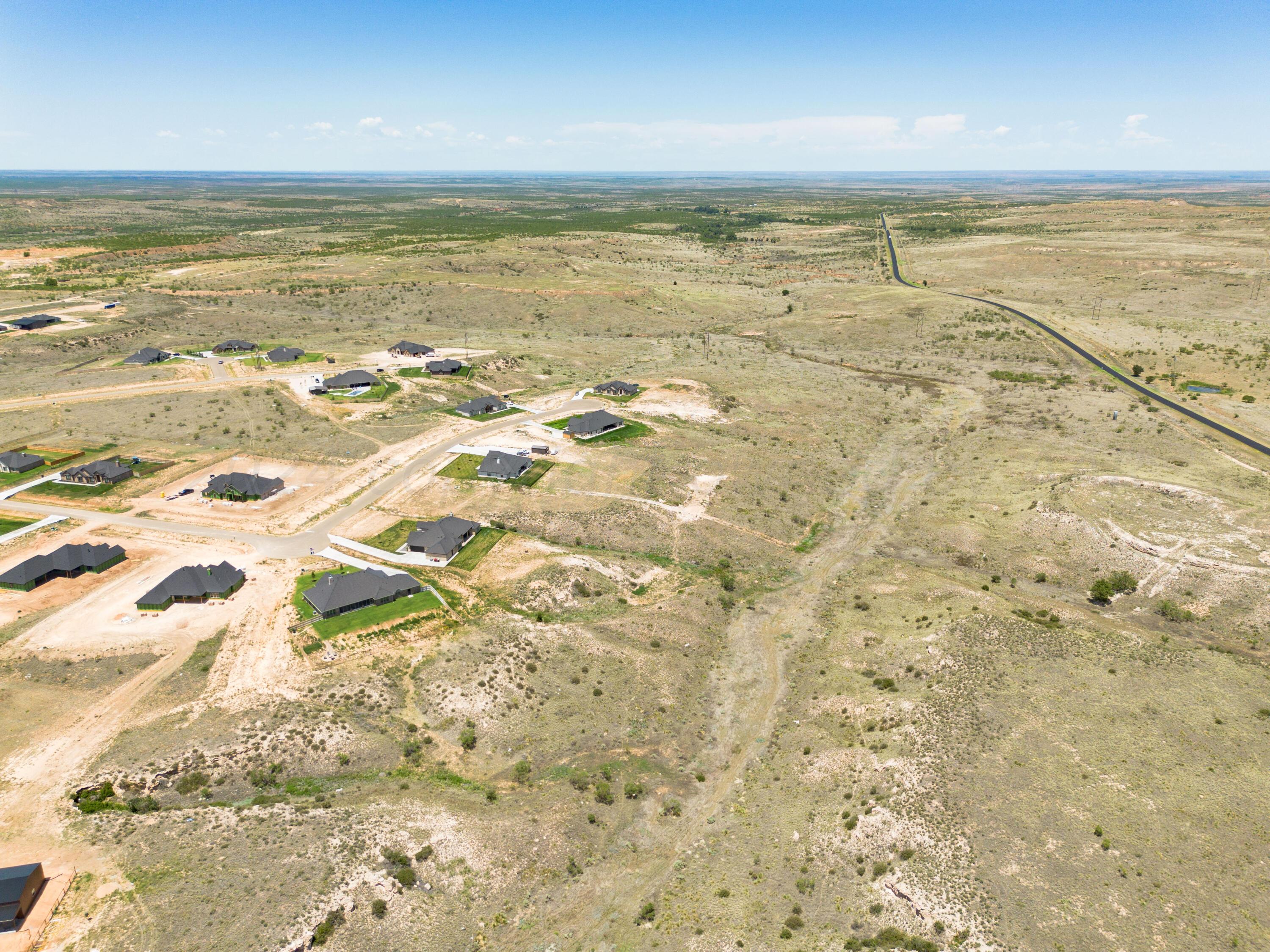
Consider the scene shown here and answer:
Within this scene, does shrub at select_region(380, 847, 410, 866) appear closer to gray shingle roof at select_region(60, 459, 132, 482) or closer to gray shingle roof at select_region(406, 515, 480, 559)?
gray shingle roof at select_region(406, 515, 480, 559)

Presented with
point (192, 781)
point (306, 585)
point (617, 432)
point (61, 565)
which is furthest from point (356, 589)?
point (617, 432)

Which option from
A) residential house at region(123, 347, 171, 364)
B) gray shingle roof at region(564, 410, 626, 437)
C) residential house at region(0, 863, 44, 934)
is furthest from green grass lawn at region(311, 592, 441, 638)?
residential house at region(123, 347, 171, 364)

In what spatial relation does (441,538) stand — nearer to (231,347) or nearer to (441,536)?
(441,536)

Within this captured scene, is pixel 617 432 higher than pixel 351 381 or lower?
lower

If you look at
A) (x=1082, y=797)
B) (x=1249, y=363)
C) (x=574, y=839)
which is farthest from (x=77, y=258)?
(x=1249, y=363)

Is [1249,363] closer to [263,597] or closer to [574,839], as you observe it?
[574,839]

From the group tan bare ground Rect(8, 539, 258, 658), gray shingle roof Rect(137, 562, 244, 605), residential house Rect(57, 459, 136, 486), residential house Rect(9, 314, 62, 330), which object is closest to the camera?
tan bare ground Rect(8, 539, 258, 658)

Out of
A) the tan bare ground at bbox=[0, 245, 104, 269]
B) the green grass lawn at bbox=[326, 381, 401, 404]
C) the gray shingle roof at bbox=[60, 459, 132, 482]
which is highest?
the tan bare ground at bbox=[0, 245, 104, 269]
